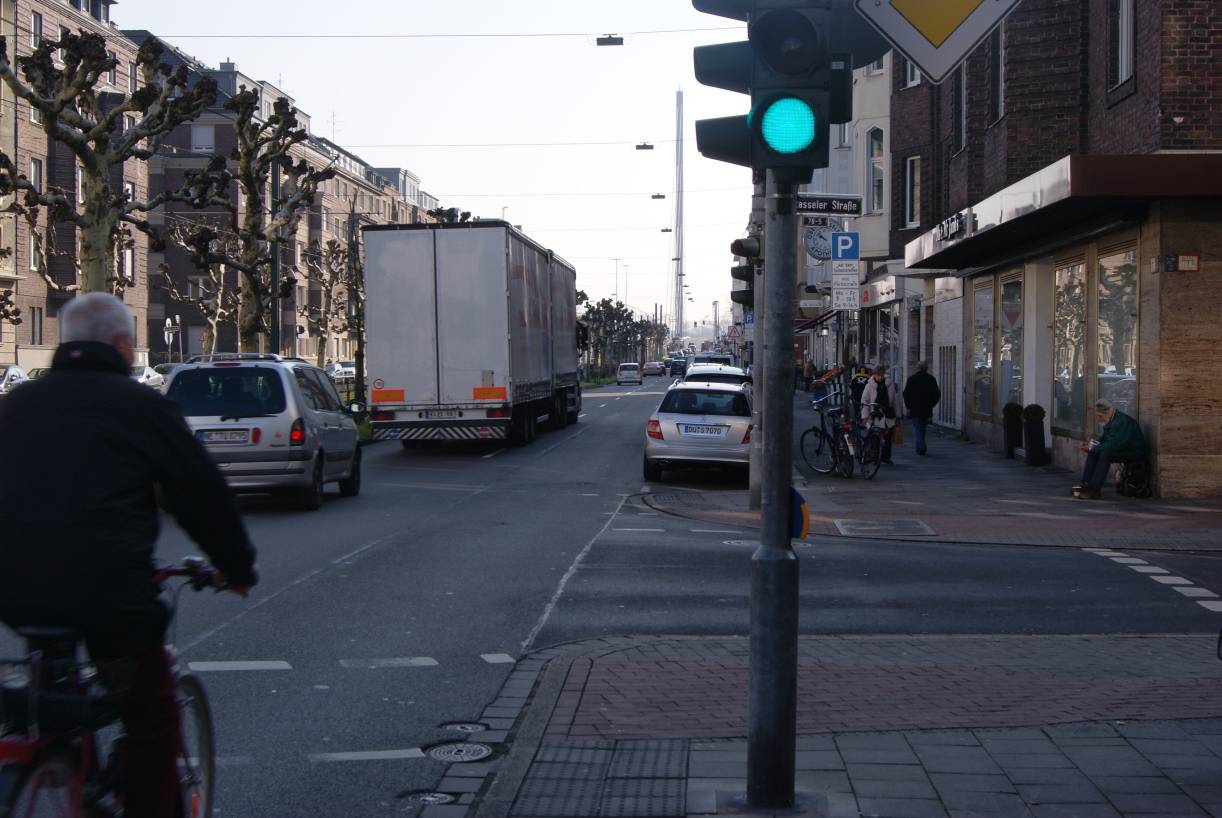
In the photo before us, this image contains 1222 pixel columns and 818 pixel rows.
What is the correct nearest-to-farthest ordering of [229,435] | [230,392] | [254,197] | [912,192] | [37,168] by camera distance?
→ [229,435] → [230,392] → [254,197] → [912,192] → [37,168]

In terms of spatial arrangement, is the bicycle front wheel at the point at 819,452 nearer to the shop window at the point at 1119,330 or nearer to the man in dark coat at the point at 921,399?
the shop window at the point at 1119,330

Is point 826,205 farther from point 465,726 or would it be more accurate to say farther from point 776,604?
point 776,604

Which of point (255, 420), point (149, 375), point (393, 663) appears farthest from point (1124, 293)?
point (149, 375)

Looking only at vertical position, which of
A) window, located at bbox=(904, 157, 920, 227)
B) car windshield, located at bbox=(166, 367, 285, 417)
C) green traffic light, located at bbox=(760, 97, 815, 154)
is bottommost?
car windshield, located at bbox=(166, 367, 285, 417)

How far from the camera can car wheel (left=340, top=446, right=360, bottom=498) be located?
18.1m

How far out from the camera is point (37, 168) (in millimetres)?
61438

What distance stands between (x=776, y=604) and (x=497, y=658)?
3393 millimetres

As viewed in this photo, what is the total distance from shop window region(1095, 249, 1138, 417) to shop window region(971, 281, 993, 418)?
761 centimetres

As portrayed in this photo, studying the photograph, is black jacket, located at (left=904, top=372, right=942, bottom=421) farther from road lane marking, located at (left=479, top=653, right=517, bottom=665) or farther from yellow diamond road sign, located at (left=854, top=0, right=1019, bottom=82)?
yellow diamond road sign, located at (left=854, top=0, right=1019, bottom=82)

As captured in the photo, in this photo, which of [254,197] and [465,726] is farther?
[254,197]

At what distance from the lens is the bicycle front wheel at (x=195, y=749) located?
13.4ft

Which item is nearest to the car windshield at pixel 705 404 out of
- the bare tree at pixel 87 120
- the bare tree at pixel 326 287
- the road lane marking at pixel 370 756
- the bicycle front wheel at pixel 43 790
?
the bare tree at pixel 87 120

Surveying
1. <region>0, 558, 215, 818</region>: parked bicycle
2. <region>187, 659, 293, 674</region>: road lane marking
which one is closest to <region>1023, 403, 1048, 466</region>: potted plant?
<region>187, 659, 293, 674</region>: road lane marking

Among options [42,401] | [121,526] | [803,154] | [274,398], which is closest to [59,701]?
[121,526]
